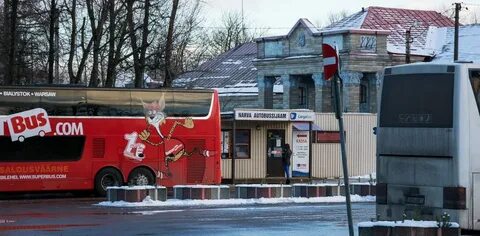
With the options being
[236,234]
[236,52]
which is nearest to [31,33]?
[236,234]

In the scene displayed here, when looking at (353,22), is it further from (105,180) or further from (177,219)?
(177,219)

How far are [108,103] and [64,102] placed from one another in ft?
5.13

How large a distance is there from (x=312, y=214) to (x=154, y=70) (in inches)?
867

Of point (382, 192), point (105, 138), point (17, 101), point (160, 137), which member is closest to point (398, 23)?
point (160, 137)

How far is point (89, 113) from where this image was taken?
32.0 metres

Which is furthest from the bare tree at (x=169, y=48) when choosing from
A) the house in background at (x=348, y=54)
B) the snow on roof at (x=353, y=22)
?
the snow on roof at (x=353, y=22)

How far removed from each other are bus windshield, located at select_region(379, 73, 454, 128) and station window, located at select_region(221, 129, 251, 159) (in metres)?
22.1

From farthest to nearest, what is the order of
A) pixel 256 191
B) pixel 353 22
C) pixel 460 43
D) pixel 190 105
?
pixel 353 22, pixel 460 43, pixel 190 105, pixel 256 191

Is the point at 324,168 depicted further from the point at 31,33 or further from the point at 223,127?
the point at 31,33

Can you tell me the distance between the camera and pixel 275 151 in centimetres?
4138

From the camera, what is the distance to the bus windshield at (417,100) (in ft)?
56.7

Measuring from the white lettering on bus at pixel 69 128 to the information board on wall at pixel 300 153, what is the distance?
12383mm

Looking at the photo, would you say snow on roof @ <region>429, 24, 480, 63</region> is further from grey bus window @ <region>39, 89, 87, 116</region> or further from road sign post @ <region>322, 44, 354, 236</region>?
road sign post @ <region>322, 44, 354, 236</region>

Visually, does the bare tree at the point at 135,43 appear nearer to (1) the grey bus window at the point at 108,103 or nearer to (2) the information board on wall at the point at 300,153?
(2) the information board on wall at the point at 300,153
